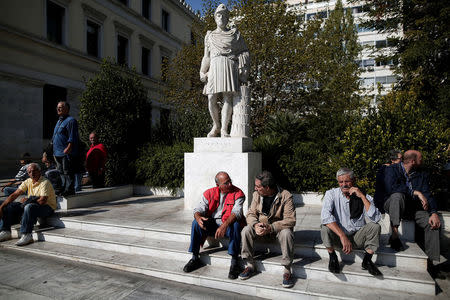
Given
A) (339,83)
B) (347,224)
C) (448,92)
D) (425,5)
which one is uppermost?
(425,5)

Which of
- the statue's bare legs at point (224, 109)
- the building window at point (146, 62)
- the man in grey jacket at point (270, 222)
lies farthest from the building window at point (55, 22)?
the man in grey jacket at point (270, 222)

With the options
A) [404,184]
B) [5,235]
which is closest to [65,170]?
[5,235]

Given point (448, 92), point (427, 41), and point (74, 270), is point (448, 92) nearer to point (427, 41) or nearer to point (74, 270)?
point (427, 41)

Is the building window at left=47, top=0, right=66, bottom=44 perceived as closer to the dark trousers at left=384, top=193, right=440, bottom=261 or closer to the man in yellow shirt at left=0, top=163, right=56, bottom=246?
the man in yellow shirt at left=0, top=163, right=56, bottom=246

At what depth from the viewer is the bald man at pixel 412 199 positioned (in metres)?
3.56

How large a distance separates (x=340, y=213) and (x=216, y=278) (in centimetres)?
167

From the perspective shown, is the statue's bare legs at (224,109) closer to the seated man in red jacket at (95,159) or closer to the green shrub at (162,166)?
the green shrub at (162,166)

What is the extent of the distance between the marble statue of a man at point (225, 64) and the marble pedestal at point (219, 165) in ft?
1.42

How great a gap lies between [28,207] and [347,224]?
15.7 ft

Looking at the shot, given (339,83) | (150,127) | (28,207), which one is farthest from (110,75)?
(339,83)

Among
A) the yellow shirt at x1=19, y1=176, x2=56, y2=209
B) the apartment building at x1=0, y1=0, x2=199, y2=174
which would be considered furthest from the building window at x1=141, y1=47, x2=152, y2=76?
the yellow shirt at x1=19, y1=176, x2=56, y2=209

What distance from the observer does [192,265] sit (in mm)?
3506

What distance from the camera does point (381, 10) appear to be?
12.1 m

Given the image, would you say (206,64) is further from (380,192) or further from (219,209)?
(380,192)
